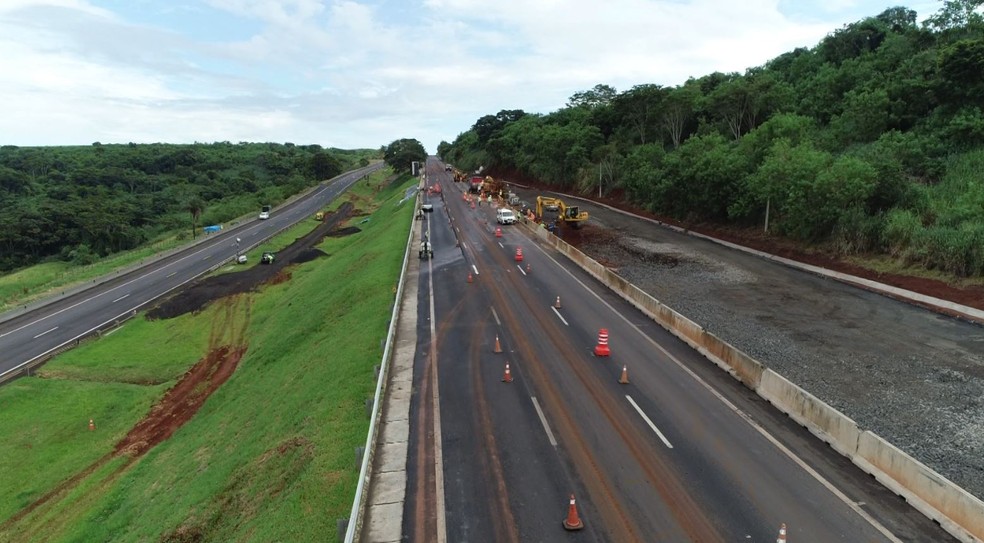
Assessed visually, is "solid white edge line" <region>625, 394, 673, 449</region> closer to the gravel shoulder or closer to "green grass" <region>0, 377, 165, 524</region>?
the gravel shoulder

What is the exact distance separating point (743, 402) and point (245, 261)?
181ft

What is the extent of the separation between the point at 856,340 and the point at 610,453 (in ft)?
51.1

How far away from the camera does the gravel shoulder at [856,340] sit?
53.0 feet

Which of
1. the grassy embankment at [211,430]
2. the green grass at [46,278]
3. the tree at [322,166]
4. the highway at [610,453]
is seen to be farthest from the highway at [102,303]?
the tree at [322,166]

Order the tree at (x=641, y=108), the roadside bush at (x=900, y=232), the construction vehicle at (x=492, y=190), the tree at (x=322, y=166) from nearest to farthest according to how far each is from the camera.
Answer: the roadside bush at (x=900, y=232) → the tree at (x=641, y=108) → the construction vehicle at (x=492, y=190) → the tree at (x=322, y=166)

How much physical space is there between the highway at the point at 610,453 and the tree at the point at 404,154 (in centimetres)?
12282

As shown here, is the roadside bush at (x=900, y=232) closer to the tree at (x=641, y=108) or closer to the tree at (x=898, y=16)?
the tree at (x=641, y=108)

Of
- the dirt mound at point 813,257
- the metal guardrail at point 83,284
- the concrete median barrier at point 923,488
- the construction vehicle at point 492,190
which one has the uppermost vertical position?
the construction vehicle at point 492,190

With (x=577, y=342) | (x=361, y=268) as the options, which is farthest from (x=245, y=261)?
(x=577, y=342)

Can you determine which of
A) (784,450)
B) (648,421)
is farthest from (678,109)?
(784,450)

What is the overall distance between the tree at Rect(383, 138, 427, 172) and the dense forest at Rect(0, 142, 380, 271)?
78.8ft

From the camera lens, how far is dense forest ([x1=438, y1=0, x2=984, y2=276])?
1344 inches

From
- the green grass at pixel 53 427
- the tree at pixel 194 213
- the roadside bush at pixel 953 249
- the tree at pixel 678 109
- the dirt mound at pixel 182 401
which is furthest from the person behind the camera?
the tree at pixel 194 213

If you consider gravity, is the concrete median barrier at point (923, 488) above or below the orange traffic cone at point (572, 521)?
above
